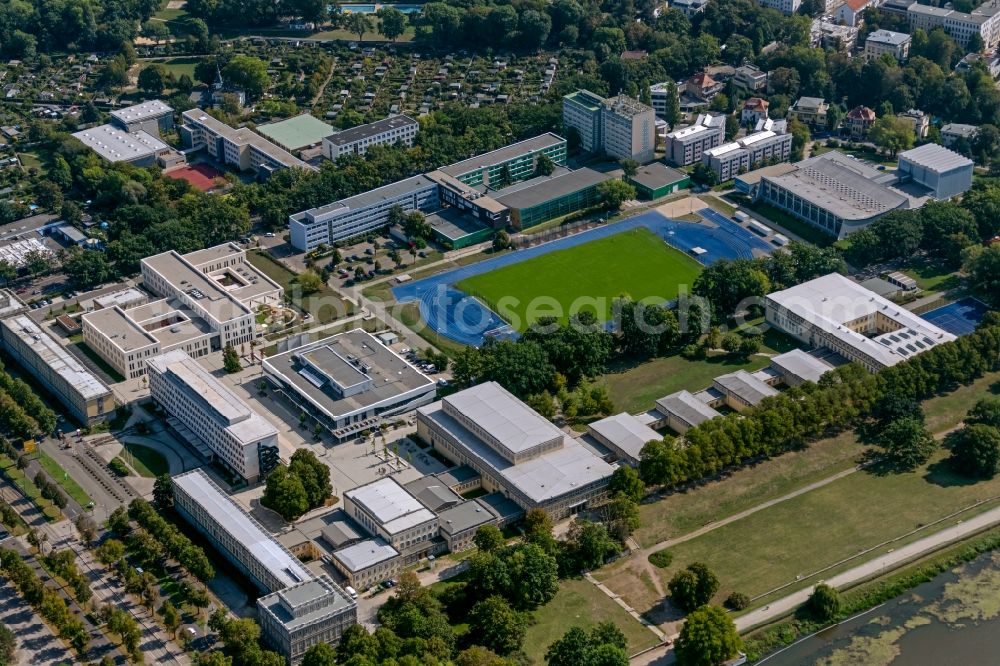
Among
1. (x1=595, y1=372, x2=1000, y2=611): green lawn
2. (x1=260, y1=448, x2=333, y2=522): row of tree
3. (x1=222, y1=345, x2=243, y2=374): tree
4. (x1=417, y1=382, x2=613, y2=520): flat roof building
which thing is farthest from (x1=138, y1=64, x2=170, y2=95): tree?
(x1=595, y1=372, x2=1000, y2=611): green lawn

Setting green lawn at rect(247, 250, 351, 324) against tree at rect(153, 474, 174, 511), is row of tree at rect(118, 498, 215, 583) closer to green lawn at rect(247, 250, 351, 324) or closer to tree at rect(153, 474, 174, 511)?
tree at rect(153, 474, 174, 511)

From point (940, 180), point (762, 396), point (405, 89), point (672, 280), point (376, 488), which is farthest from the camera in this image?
point (405, 89)

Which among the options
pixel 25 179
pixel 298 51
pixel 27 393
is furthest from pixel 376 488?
pixel 298 51

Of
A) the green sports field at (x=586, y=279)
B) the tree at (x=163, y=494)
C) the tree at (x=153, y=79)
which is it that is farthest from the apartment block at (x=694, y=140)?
the tree at (x=163, y=494)

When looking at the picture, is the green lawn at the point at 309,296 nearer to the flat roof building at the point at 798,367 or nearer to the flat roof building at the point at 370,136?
the flat roof building at the point at 370,136

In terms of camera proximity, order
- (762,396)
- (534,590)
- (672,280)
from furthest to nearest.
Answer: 1. (672,280)
2. (762,396)
3. (534,590)

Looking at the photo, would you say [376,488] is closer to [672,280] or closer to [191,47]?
[672,280]

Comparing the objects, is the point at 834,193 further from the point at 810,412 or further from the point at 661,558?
the point at 661,558
